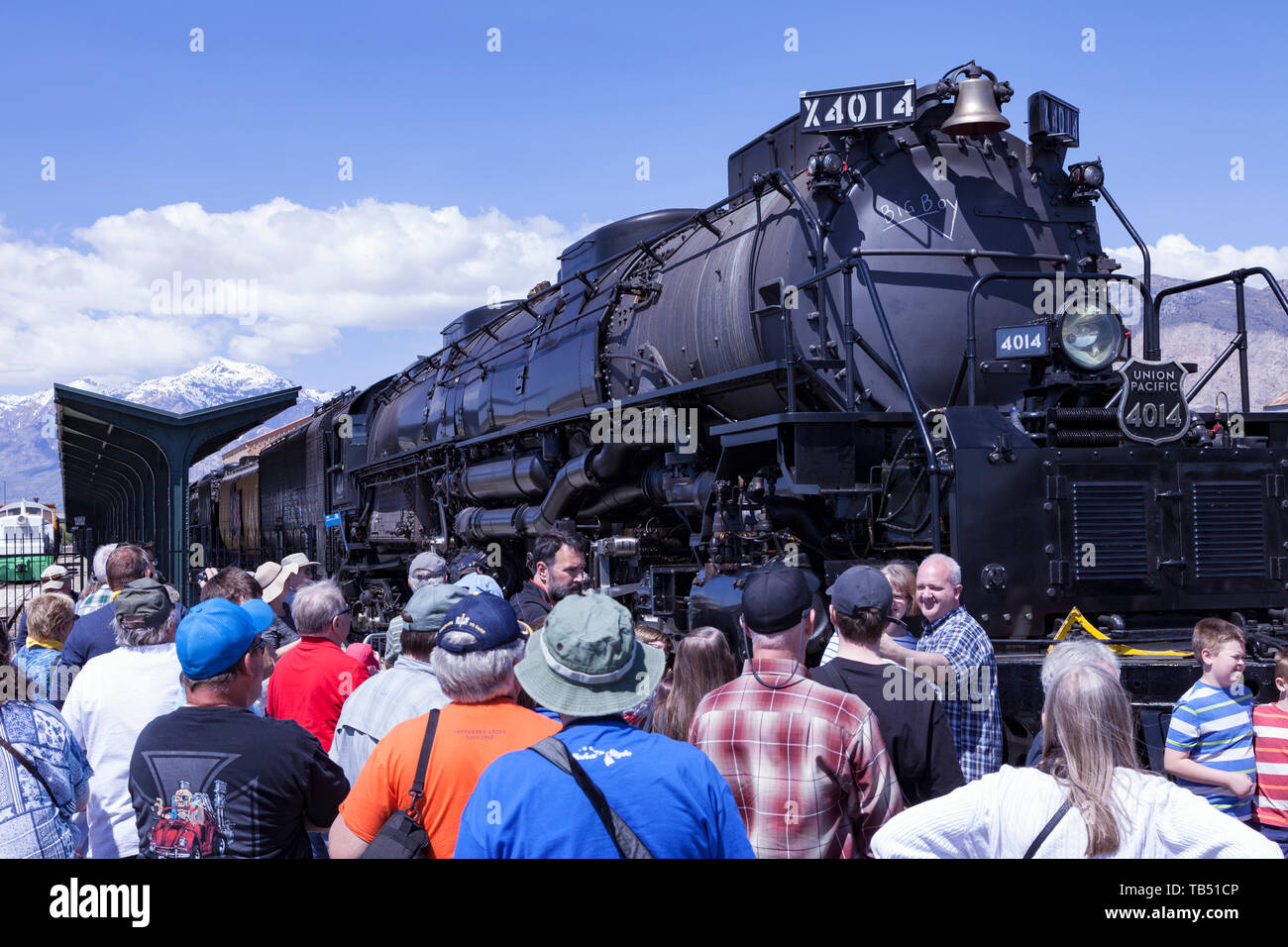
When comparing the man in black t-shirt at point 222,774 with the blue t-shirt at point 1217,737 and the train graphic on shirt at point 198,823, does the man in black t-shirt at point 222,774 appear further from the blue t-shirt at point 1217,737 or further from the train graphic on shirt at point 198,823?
the blue t-shirt at point 1217,737

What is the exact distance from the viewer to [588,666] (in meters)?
2.58

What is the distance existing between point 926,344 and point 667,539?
3153 mm

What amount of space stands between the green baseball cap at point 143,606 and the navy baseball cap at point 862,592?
2.67 m

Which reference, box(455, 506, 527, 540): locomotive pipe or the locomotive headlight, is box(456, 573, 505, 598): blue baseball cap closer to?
the locomotive headlight

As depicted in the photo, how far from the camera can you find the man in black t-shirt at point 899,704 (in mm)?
3701

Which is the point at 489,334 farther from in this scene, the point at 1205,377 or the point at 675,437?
the point at 1205,377

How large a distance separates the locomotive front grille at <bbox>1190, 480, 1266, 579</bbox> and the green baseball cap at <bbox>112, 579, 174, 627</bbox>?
534 centimetres

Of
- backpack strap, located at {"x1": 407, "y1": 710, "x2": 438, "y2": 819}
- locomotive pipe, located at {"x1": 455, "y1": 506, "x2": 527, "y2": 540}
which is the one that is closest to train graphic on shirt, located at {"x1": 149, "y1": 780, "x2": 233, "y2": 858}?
backpack strap, located at {"x1": 407, "y1": 710, "x2": 438, "y2": 819}

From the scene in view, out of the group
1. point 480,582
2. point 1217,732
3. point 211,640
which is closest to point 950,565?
point 1217,732

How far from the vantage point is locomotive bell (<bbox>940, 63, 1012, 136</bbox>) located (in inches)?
283

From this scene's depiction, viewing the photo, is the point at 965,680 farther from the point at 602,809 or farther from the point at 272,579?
the point at 272,579

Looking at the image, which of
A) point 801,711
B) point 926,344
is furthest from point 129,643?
point 926,344

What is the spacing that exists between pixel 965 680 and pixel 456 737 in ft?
7.85

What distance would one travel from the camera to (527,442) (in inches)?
449
